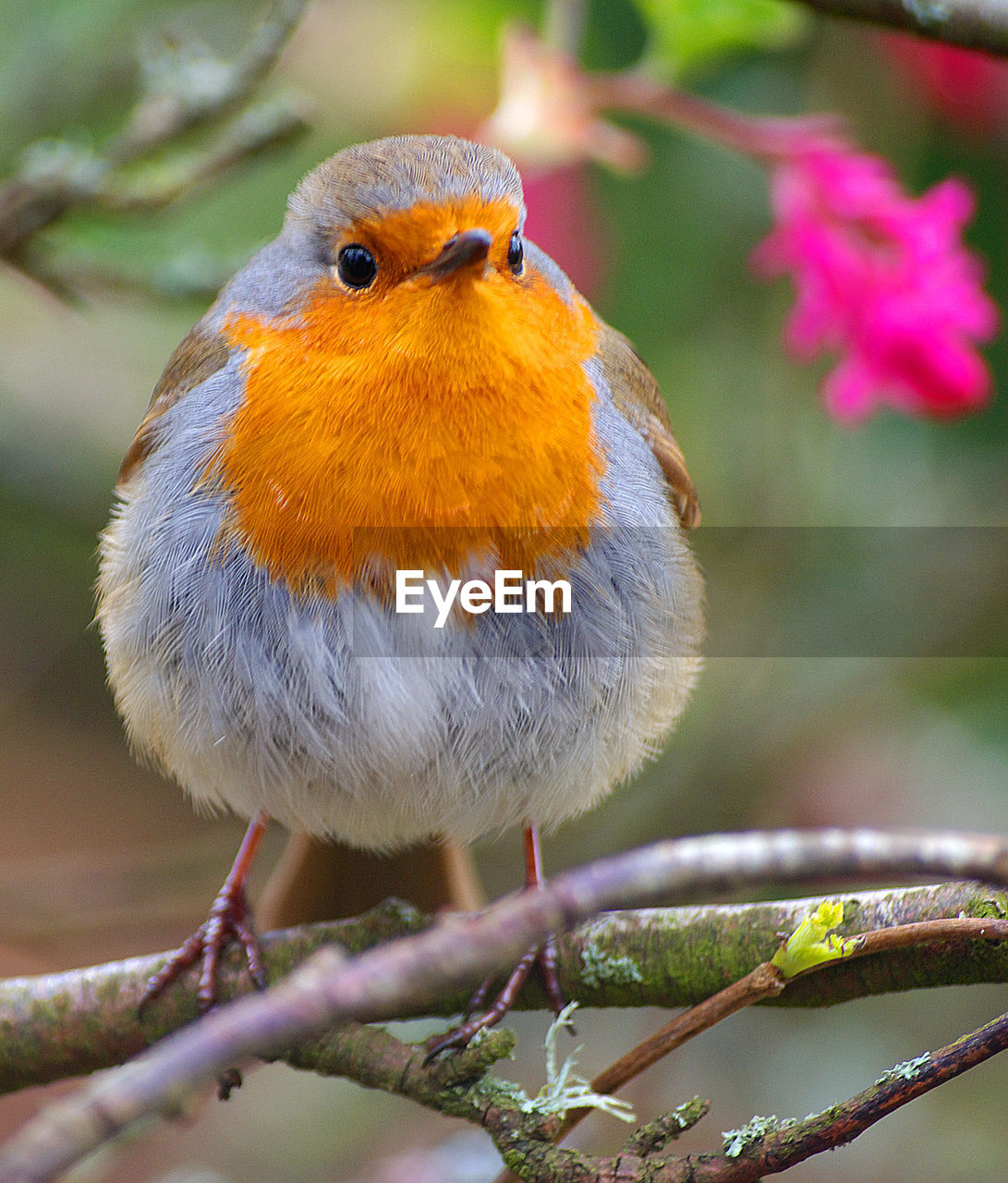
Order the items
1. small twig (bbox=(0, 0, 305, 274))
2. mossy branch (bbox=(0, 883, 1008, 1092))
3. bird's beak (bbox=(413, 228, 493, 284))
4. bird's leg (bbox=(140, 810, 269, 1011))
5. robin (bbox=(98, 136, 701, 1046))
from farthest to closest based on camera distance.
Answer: small twig (bbox=(0, 0, 305, 274)) < bird's leg (bbox=(140, 810, 269, 1011)) < robin (bbox=(98, 136, 701, 1046)) < bird's beak (bbox=(413, 228, 493, 284)) < mossy branch (bbox=(0, 883, 1008, 1092))

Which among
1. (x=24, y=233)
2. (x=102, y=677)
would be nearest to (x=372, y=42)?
(x=24, y=233)

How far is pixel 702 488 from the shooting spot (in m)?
4.66

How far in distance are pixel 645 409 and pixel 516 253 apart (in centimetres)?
63

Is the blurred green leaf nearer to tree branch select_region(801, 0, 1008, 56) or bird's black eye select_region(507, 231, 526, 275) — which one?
tree branch select_region(801, 0, 1008, 56)

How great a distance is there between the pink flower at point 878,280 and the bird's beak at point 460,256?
39.3 inches

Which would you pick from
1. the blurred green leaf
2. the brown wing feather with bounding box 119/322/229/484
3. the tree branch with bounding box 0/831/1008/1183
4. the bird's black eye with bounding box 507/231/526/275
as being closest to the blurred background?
the brown wing feather with bounding box 119/322/229/484

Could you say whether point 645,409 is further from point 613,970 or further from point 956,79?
point 956,79

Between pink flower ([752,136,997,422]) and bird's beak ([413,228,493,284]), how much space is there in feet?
3.27

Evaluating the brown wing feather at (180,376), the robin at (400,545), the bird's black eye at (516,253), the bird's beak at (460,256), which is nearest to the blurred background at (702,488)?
the brown wing feather at (180,376)

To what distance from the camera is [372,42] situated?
4.83 meters

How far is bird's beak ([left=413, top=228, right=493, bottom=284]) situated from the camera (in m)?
1.98

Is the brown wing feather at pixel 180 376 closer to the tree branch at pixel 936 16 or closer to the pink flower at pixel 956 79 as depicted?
the tree branch at pixel 936 16

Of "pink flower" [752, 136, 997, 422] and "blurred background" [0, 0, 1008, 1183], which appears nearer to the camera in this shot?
"pink flower" [752, 136, 997, 422]

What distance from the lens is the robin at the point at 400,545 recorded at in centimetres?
213
